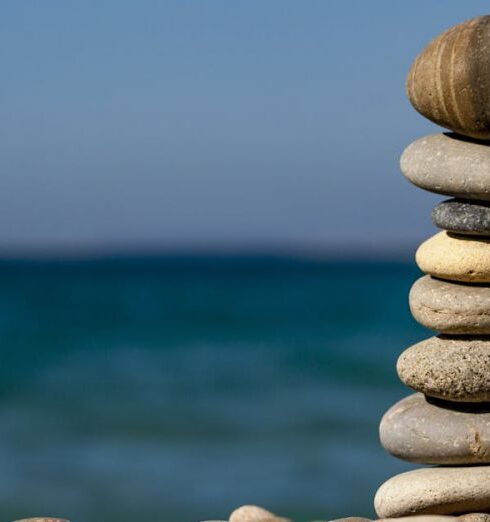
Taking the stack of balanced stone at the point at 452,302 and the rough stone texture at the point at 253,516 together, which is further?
the rough stone texture at the point at 253,516

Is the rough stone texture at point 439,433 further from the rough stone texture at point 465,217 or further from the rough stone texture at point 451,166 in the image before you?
the rough stone texture at point 451,166

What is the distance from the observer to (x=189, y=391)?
67.9 ft

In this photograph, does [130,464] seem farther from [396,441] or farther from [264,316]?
[264,316]

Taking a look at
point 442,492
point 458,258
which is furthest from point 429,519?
point 458,258

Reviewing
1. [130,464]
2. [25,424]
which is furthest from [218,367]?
[130,464]

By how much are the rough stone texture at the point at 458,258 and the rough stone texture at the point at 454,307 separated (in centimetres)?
6

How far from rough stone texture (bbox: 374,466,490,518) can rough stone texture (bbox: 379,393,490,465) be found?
0.06 metres

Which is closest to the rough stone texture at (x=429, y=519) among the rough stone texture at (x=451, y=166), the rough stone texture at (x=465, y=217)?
the rough stone texture at (x=465, y=217)

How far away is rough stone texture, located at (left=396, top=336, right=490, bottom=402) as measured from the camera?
680 centimetres

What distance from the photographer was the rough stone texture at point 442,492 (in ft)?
22.6

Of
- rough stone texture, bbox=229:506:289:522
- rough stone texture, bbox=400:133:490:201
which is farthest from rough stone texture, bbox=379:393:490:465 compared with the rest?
rough stone texture, bbox=229:506:289:522

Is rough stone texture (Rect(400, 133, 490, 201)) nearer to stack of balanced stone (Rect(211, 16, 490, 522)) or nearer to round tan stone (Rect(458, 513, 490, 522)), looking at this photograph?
stack of balanced stone (Rect(211, 16, 490, 522))

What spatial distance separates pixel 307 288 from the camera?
35.9m

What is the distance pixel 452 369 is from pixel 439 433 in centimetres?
36
